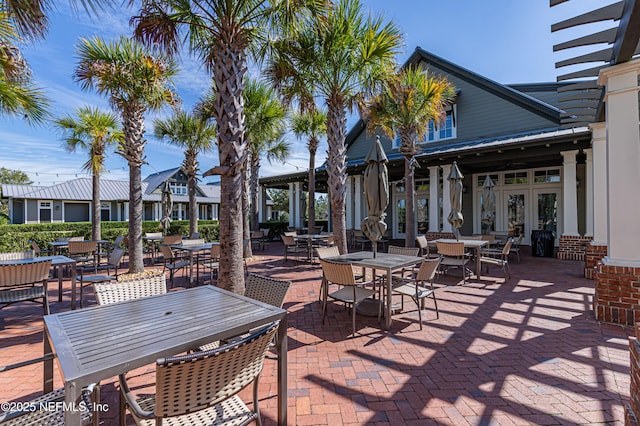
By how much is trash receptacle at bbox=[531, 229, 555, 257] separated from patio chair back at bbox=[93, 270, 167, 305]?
482 inches

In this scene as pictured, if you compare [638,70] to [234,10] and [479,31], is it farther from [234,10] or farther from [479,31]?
[479,31]

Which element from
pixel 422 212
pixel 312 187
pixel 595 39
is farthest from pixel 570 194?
pixel 312 187

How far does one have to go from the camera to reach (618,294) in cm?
433

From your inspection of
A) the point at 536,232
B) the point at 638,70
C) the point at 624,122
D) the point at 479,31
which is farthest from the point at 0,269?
the point at 536,232

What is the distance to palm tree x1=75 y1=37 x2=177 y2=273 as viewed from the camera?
23.9 ft

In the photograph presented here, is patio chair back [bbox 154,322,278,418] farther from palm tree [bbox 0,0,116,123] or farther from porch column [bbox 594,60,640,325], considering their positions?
porch column [bbox 594,60,640,325]

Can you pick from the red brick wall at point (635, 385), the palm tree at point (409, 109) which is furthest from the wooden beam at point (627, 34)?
the palm tree at point (409, 109)

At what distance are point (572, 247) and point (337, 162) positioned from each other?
8742mm

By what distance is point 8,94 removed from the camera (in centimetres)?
501

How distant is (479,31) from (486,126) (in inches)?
173

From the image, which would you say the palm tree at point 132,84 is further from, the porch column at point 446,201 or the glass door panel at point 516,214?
the glass door panel at point 516,214

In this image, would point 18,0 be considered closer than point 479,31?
Yes

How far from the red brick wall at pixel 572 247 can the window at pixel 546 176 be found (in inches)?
130

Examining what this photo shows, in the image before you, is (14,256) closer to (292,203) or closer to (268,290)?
(268,290)
